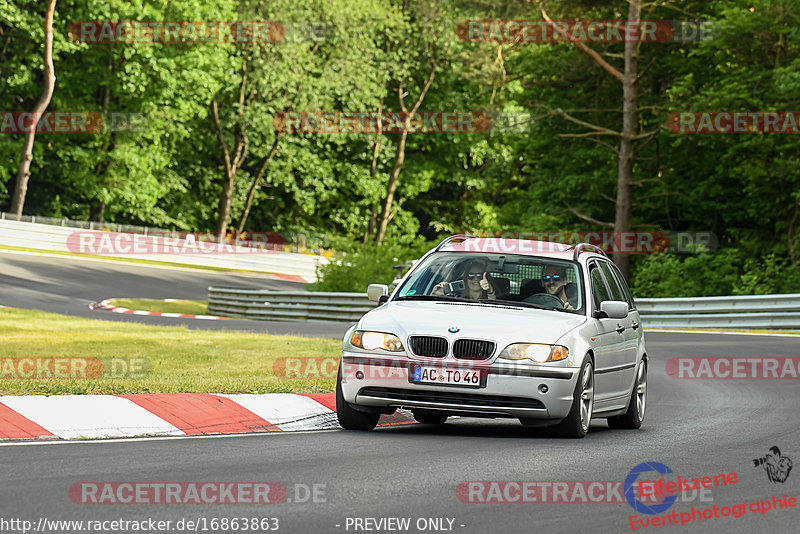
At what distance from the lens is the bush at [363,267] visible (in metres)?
36.6

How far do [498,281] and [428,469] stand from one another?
3.19 metres

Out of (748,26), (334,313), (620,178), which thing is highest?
(748,26)

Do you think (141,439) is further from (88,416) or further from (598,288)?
(598,288)

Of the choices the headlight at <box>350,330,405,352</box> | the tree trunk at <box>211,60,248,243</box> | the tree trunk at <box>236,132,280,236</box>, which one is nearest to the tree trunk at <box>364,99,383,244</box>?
the tree trunk at <box>236,132,280,236</box>

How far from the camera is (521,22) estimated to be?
131 feet

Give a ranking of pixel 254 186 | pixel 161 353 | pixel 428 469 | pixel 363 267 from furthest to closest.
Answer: pixel 254 186 → pixel 363 267 → pixel 161 353 → pixel 428 469

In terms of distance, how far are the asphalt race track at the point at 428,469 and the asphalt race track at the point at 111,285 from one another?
46.0 feet

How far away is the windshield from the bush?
25.0m

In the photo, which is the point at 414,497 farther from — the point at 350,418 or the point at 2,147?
the point at 2,147

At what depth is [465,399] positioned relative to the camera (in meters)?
9.41

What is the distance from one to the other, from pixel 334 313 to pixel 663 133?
1328 cm

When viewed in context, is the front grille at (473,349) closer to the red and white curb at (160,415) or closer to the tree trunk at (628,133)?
the red and white curb at (160,415)

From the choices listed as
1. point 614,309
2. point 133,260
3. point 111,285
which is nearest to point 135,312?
point 111,285

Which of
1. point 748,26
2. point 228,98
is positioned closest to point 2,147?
point 228,98
